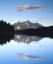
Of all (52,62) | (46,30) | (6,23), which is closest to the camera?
(52,62)

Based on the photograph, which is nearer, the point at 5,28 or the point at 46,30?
the point at 5,28

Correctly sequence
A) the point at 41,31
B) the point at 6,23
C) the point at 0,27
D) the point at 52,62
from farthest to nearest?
1. the point at 41,31
2. the point at 6,23
3. the point at 0,27
4. the point at 52,62

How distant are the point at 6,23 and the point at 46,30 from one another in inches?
673

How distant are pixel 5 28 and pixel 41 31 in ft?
71.2

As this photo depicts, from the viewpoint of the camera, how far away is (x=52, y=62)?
6.81 metres

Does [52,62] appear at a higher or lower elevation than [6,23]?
lower

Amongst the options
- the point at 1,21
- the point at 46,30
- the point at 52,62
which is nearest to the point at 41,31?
the point at 46,30

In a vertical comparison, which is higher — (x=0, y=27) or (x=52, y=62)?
(x=0, y=27)

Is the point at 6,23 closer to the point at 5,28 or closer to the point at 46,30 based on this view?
the point at 5,28

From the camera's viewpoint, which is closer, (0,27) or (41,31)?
(0,27)

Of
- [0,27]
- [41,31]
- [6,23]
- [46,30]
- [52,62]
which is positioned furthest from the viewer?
[41,31]

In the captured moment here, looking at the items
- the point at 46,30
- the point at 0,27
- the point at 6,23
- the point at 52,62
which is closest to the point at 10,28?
the point at 6,23

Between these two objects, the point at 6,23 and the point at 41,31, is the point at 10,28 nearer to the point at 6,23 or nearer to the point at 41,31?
the point at 6,23

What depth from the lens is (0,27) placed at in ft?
185
